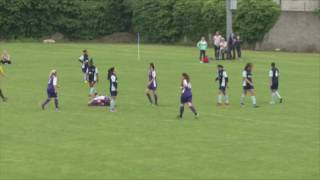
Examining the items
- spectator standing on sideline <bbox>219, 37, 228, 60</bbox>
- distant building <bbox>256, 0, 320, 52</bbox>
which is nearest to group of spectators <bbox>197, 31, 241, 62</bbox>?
spectator standing on sideline <bbox>219, 37, 228, 60</bbox>

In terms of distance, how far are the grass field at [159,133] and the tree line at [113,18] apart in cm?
3089

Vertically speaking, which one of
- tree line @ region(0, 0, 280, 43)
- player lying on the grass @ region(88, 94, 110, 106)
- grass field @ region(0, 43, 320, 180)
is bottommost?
grass field @ region(0, 43, 320, 180)

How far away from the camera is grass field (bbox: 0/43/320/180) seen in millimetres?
19766

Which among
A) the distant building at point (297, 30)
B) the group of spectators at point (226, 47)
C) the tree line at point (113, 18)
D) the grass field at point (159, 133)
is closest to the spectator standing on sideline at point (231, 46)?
the group of spectators at point (226, 47)

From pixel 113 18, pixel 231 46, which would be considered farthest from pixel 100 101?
pixel 113 18

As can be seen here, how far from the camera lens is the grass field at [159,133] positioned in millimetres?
19766

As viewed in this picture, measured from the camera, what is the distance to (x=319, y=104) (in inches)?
1351

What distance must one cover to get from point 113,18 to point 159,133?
60.5 metres

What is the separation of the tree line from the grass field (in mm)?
30895

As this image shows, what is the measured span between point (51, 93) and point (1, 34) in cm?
5266

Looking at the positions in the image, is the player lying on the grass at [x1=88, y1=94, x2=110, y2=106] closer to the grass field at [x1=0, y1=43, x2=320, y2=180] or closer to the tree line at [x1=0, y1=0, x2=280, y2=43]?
the grass field at [x1=0, y1=43, x2=320, y2=180]

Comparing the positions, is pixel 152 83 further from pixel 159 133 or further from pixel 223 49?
pixel 223 49

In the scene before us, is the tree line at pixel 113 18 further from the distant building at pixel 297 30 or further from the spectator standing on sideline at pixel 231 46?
the spectator standing on sideline at pixel 231 46

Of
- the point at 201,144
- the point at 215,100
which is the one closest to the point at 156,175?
the point at 201,144
